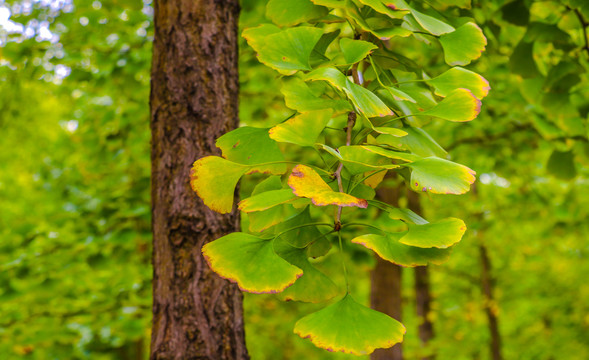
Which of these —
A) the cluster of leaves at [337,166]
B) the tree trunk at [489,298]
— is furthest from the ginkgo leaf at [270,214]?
the tree trunk at [489,298]

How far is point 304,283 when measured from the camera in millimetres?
833

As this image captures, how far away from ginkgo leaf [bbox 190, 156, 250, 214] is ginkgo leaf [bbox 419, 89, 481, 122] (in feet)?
1.09

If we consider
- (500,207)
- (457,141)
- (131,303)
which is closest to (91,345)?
(131,303)

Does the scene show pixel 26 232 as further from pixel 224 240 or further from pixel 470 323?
pixel 470 323

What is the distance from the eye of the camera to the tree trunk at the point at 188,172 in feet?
4.75

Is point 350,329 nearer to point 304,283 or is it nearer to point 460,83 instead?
point 304,283

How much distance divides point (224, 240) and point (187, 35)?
3.36 ft

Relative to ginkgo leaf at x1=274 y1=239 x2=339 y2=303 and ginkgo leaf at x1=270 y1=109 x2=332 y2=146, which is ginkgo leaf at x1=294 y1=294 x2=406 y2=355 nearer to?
ginkgo leaf at x1=274 y1=239 x2=339 y2=303

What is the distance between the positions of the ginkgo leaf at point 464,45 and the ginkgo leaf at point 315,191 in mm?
430

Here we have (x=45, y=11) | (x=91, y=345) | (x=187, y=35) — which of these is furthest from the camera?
(x=91, y=345)

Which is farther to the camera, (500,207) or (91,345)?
(500,207)

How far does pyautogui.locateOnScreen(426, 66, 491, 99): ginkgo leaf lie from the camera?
87 cm

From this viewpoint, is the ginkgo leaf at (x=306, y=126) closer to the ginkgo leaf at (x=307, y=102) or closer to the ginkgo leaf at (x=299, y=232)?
the ginkgo leaf at (x=307, y=102)

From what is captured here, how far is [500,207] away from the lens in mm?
4809
